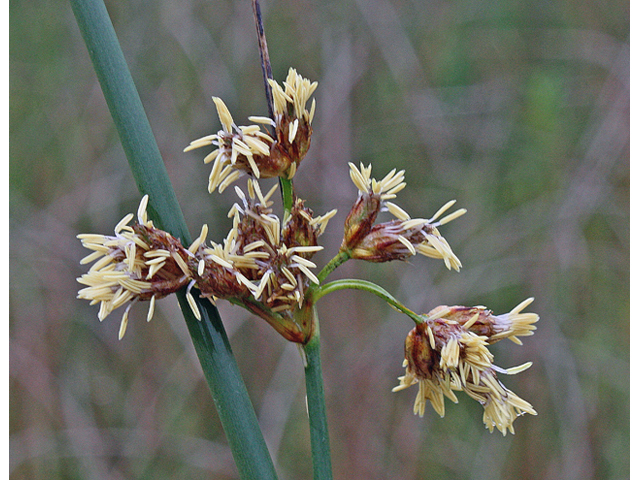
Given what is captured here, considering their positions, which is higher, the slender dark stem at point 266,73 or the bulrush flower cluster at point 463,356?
the slender dark stem at point 266,73

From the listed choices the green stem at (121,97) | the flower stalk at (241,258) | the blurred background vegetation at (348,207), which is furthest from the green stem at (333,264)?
the blurred background vegetation at (348,207)

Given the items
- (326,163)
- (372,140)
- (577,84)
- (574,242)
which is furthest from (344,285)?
(577,84)

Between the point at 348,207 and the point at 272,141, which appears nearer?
the point at 272,141

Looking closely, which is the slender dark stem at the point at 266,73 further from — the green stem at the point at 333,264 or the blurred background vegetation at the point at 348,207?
the blurred background vegetation at the point at 348,207

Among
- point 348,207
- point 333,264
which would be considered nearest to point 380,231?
point 333,264

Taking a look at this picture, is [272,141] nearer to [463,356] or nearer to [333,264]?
[333,264]

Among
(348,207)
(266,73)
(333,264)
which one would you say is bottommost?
(333,264)

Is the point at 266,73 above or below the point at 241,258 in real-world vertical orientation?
above

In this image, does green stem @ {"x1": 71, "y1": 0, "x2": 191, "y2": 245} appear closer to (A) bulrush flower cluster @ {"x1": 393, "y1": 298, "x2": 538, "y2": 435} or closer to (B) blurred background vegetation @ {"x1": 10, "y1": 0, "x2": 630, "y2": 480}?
(A) bulrush flower cluster @ {"x1": 393, "y1": 298, "x2": 538, "y2": 435}
